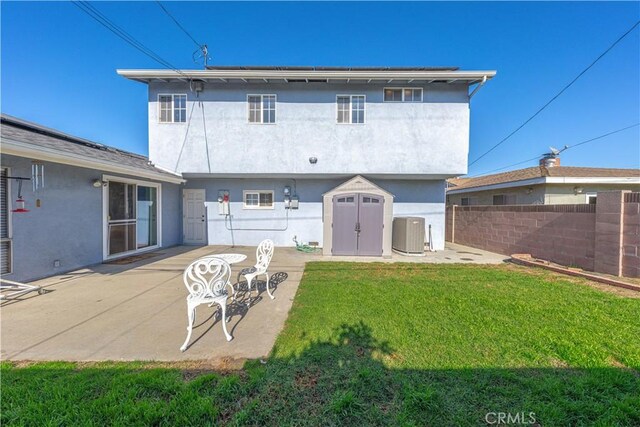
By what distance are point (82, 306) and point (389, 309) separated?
18.3 feet

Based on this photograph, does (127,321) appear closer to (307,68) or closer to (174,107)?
(174,107)

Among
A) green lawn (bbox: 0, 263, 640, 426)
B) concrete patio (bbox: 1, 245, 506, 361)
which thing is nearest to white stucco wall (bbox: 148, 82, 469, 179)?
concrete patio (bbox: 1, 245, 506, 361)

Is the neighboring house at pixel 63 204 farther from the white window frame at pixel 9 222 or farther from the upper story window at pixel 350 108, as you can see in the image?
the upper story window at pixel 350 108

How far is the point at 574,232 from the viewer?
7117mm

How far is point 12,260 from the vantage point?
543 cm

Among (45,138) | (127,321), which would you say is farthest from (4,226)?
(127,321)

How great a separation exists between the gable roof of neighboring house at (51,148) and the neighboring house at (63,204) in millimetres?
13

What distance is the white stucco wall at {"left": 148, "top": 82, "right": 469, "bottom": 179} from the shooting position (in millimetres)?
9578

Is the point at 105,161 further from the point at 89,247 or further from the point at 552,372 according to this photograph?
the point at 552,372

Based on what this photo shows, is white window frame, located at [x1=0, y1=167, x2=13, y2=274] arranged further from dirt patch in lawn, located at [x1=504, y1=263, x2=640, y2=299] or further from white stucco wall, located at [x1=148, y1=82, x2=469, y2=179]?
dirt patch in lawn, located at [x1=504, y1=263, x2=640, y2=299]

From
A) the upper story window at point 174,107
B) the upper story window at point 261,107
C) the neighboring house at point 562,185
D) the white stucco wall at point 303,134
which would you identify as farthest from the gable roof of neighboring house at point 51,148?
the neighboring house at point 562,185

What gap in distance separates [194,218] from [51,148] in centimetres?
599

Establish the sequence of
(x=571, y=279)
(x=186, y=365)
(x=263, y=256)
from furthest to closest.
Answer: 1. (x=571, y=279)
2. (x=263, y=256)
3. (x=186, y=365)

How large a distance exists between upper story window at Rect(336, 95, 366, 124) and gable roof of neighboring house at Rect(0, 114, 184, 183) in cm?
721
